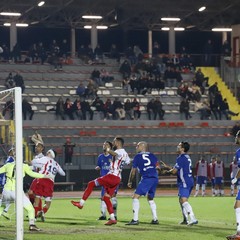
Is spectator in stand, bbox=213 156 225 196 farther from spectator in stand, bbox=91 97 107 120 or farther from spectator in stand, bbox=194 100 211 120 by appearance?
spectator in stand, bbox=194 100 211 120

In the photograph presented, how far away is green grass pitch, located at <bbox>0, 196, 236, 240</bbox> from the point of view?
1788cm

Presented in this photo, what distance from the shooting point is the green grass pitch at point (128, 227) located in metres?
17.9

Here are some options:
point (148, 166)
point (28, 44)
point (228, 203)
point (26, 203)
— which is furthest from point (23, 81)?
point (26, 203)

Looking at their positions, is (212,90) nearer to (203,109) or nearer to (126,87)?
(203,109)

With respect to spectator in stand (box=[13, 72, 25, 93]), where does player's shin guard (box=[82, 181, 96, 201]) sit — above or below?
below

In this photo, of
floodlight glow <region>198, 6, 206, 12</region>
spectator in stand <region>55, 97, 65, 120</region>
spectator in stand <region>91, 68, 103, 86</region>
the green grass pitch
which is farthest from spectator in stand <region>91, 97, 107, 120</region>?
the green grass pitch

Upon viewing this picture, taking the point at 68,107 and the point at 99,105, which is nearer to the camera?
the point at 68,107

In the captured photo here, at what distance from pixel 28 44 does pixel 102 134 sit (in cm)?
1635

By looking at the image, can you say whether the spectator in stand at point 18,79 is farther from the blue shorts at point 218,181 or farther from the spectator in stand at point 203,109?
the blue shorts at point 218,181

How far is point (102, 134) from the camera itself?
4747 centimetres

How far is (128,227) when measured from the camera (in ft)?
66.1

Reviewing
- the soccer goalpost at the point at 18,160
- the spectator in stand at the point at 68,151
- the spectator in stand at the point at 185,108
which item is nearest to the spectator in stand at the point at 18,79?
the spectator in stand at the point at 68,151

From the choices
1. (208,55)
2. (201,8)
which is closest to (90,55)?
(201,8)

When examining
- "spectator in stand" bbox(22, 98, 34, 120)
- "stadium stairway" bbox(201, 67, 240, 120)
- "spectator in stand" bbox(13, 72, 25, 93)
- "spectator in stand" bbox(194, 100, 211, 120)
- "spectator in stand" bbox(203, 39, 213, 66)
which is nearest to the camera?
"spectator in stand" bbox(22, 98, 34, 120)
